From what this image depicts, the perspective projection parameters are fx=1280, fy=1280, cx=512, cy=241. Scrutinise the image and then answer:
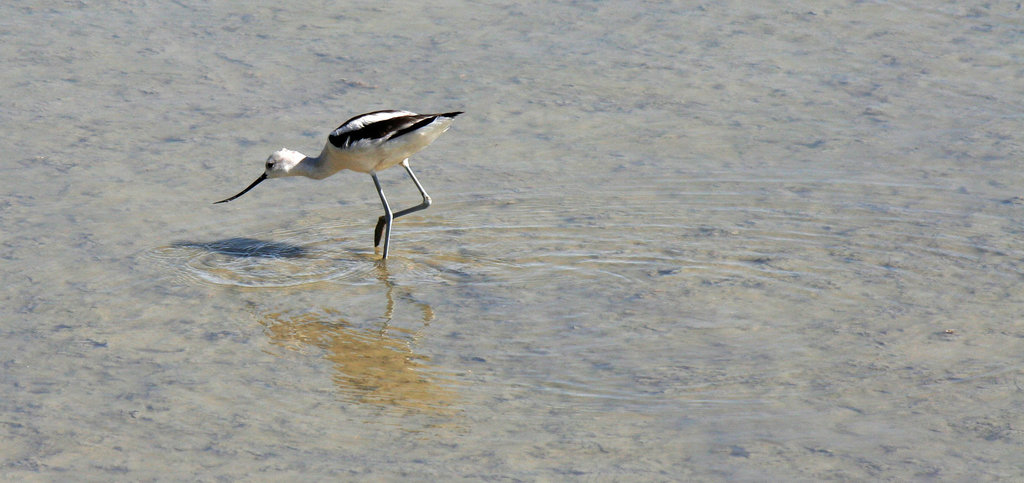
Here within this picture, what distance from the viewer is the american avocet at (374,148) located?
23.0ft

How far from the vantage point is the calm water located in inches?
210

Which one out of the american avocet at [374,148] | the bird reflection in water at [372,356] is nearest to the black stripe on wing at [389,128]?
the american avocet at [374,148]

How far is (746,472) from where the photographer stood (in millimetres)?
4992

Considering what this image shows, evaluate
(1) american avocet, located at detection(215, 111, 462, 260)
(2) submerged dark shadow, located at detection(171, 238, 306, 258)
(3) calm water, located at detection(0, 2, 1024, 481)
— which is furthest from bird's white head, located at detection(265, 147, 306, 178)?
(2) submerged dark shadow, located at detection(171, 238, 306, 258)

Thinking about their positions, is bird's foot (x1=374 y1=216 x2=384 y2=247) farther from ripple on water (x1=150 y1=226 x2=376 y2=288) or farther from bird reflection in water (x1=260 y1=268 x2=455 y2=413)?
bird reflection in water (x1=260 y1=268 x2=455 y2=413)

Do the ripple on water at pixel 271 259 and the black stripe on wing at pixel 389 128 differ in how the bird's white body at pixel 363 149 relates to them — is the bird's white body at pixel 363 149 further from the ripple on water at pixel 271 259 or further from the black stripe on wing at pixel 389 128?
the ripple on water at pixel 271 259

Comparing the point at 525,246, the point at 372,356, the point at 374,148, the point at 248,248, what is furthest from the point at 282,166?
the point at 372,356

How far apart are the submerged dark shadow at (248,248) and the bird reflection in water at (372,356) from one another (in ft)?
2.29

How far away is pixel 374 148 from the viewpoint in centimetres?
711

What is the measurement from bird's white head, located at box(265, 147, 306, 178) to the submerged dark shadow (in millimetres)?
452

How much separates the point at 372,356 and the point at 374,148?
4.72ft

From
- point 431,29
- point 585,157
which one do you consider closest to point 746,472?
point 585,157

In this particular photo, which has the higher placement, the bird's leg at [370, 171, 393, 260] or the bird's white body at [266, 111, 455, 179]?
the bird's white body at [266, 111, 455, 179]

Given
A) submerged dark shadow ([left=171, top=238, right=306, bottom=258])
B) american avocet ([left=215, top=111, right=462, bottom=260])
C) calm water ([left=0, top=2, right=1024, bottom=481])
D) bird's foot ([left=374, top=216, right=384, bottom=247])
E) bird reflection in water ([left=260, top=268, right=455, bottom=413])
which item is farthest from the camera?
bird's foot ([left=374, top=216, right=384, bottom=247])
